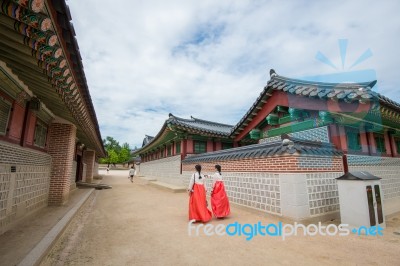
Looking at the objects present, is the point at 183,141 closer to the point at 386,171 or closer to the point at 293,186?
the point at 293,186

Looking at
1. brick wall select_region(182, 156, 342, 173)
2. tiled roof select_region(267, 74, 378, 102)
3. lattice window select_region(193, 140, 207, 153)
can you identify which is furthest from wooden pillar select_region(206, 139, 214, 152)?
tiled roof select_region(267, 74, 378, 102)

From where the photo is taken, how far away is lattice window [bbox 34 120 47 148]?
605 centimetres

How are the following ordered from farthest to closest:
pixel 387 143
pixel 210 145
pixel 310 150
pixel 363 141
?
pixel 210 145 → pixel 387 143 → pixel 363 141 → pixel 310 150

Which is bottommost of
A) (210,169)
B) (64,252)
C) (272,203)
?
(64,252)

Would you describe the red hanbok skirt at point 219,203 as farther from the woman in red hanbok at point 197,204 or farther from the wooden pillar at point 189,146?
the wooden pillar at point 189,146

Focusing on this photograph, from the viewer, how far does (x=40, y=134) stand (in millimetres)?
6402

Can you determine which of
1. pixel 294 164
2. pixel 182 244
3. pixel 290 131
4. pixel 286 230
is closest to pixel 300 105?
pixel 290 131

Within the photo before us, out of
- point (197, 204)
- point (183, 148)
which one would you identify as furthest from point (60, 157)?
point (183, 148)

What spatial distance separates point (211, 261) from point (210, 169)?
20.8 ft

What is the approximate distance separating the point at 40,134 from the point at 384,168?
12206mm

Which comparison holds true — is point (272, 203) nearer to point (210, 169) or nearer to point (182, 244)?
point (182, 244)

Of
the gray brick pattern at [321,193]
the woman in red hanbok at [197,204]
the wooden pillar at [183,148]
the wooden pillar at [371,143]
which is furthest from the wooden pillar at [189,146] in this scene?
the wooden pillar at [371,143]

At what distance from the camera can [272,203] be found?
18.5 feet

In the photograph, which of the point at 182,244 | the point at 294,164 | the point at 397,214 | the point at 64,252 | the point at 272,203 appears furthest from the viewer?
the point at 397,214
